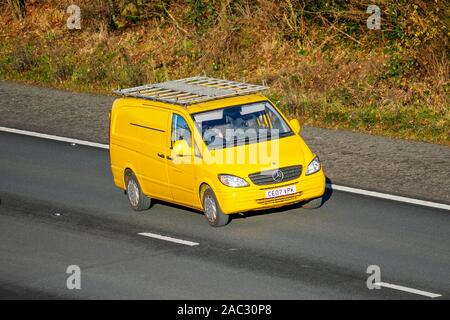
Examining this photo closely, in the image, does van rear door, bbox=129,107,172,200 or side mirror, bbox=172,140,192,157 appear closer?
side mirror, bbox=172,140,192,157

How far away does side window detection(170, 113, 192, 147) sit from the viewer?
19000mm

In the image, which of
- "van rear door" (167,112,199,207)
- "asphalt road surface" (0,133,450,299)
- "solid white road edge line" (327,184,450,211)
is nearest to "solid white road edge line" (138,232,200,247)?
"asphalt road surface" (0,133,450,299)

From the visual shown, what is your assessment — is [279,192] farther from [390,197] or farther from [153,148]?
[390,197]

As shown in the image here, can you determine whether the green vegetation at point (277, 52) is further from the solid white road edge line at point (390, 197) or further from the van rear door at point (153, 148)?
the van rear door at point (153, 148)

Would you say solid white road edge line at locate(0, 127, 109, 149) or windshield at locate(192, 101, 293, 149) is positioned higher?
windshield at locate(192, 101, 293, 149)

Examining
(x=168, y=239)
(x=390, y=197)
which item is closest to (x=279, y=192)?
(x=168, y=239)

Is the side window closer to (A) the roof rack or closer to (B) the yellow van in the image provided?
(B) the yellow van

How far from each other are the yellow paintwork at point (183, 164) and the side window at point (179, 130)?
0.07 m

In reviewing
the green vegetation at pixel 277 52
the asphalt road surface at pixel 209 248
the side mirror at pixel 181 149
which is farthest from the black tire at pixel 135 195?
the green vegetation at pixel 277 52

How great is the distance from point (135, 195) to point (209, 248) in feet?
8.70

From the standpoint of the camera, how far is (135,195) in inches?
781

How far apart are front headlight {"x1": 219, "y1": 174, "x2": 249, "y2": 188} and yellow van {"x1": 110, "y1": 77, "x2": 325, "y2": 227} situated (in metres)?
0.01
